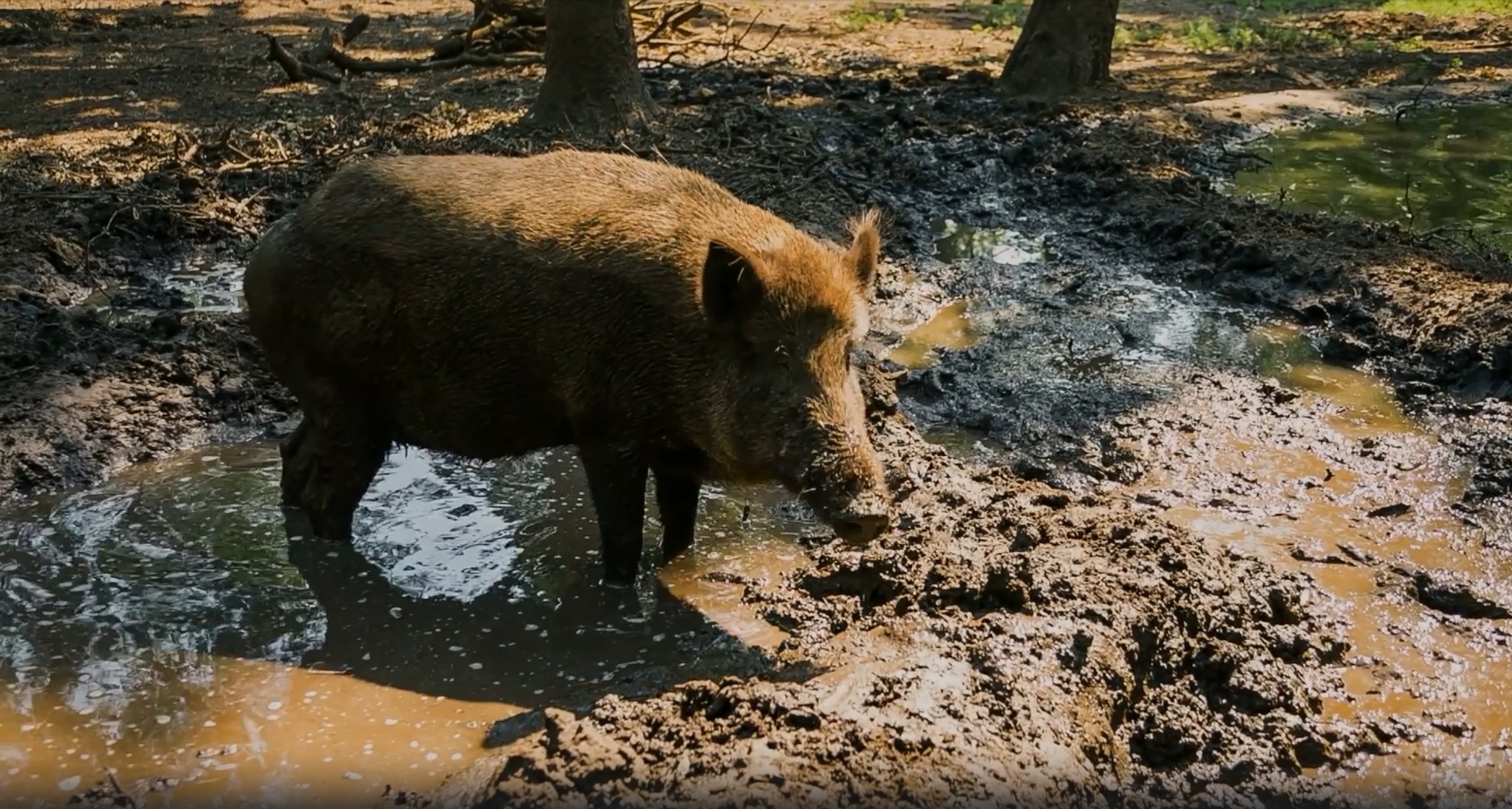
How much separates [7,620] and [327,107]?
797cm

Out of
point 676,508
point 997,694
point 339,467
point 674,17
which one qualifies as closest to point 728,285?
point 676,508

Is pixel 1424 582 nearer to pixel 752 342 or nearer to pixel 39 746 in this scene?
pixel 752 342

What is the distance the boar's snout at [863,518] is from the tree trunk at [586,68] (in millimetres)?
7043

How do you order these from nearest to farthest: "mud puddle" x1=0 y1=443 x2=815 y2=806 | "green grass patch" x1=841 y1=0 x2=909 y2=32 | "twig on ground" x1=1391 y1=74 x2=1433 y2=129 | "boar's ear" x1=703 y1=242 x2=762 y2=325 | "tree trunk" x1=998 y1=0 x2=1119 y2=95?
"mud puddle" x1=0 y1=443 x2=815 y2=806 < "boar's ear" x1=703 y1=242 x2=762 y2=325 < "tree trunk" x1=998 y1=0 x2=1119 y2=95 < "twig on ground" x1=1391 y1=74 x2=1433 y2=129 < "green grass patch" x1=841 y1=0 x2=909 y2=32

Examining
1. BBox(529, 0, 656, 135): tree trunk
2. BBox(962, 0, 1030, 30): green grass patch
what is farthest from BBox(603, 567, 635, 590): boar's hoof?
BBox(962, 0, 1030, 30): green grass patch

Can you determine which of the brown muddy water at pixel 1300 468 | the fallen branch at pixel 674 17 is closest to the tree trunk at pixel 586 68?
the brown muddy water at pixel 1300 468

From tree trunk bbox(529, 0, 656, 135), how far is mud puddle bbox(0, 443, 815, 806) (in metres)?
5.10

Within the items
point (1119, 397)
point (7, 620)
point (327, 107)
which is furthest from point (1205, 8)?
point (7, 620)

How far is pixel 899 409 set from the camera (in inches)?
274

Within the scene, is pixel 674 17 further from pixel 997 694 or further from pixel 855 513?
pixel 997 694

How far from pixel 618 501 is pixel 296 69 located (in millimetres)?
9710

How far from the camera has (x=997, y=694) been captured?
3.99 metres

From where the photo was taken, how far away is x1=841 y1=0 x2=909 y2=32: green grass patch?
19.1 m

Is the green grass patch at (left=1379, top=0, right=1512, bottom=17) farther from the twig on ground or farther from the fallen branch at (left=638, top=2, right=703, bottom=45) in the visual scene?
the fallen branch at (left=638, top=2, right=703, bottom=45)
